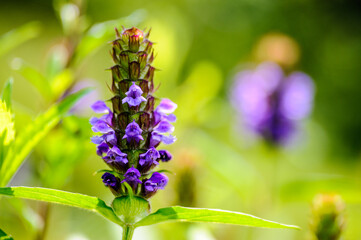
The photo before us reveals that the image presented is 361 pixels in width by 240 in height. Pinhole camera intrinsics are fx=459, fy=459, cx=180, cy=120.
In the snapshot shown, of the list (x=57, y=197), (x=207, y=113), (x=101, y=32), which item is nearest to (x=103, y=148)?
(x=57, y=197)

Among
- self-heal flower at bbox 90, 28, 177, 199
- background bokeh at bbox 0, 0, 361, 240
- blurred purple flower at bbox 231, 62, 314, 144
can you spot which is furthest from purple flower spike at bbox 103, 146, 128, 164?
blurred purple flower at bbox 231, 62, 314, 144

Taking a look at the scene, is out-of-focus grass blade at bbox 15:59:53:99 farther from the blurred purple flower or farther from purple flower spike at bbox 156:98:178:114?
the blurred purple flower

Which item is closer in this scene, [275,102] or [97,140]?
[97,140]

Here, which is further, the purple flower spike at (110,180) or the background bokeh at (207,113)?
the background bokeh at (207,113)

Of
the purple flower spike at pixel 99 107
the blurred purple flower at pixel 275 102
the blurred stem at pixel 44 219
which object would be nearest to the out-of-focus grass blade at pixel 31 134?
the purple flower spike at pixel 99 107

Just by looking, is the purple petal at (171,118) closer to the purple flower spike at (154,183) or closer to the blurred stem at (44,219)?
the purple flower spike at (154,183)

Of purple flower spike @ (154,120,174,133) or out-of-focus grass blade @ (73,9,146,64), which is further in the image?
out-of-focus grass blade @ (73,9,146,64)

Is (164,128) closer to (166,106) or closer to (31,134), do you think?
(166,106)
